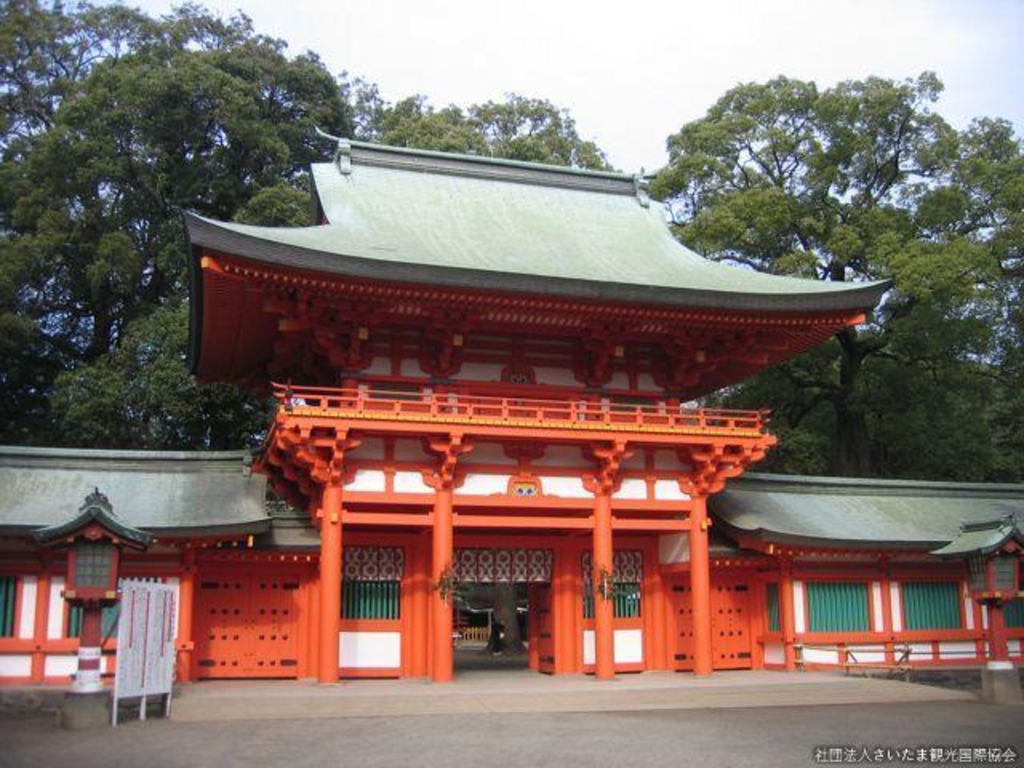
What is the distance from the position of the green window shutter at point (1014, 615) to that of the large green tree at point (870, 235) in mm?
11640

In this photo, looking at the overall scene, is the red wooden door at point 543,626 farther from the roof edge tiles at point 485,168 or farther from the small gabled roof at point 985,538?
the roof edge tiles at point 485,168

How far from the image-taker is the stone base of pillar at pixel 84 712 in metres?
12.4

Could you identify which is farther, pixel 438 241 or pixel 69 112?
pixel 69 112

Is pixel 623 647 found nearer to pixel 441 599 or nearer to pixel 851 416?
pixel 441 599

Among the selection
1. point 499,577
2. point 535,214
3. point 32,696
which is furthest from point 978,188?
point 32,696

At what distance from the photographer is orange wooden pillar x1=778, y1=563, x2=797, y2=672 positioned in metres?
19.4

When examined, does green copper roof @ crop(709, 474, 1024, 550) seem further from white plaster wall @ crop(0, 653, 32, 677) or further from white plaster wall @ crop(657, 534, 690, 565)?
white plaster wall @ crop(0, 653, 32, 677)

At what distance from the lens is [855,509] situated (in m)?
22.0

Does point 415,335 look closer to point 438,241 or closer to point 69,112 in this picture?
point 438,241

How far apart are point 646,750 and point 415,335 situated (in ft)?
31.4

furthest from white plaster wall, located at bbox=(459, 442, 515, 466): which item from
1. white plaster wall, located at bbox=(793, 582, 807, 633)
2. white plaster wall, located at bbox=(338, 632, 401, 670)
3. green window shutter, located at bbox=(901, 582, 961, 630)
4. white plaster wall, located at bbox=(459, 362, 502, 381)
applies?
green window shutter, located at bbox=(901, 582, 961, 630)

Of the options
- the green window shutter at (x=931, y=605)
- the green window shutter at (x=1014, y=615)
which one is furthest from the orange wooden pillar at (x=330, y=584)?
the green window shutter at (x=1014, y=615)

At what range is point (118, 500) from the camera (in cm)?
1759

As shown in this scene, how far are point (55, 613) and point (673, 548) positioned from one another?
11.6 m
